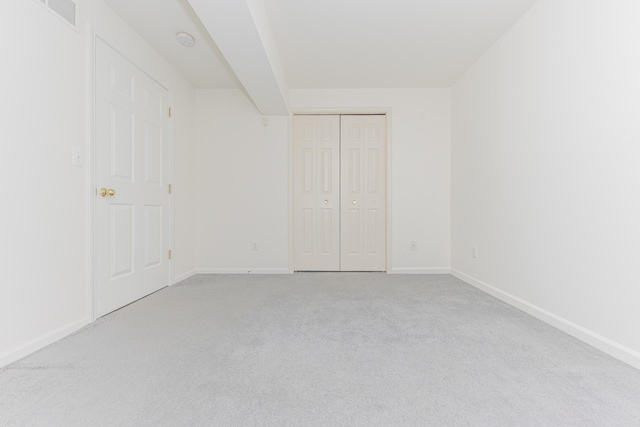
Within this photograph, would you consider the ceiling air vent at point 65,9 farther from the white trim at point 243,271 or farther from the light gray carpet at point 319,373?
the white trim at point 243,271

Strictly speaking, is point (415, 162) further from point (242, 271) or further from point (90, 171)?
point (90, 171)

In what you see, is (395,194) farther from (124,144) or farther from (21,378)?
(21,378)

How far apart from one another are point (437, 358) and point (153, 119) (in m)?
3.13

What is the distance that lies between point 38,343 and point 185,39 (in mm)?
2531

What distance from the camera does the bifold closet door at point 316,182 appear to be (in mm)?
4059

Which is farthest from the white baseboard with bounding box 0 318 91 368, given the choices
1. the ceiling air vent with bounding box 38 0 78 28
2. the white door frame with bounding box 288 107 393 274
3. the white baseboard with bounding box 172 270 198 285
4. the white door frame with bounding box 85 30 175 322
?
the white door frame with bounding box 288 107 393 274

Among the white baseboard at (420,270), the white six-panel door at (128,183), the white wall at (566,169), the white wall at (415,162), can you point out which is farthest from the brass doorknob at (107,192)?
the white wall at (566,169)

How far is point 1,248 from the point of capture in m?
1.53

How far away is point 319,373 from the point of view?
4.77 ft

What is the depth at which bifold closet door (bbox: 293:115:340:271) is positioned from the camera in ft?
13.3

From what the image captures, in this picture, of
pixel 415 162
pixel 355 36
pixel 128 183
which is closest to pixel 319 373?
pixel 128 183

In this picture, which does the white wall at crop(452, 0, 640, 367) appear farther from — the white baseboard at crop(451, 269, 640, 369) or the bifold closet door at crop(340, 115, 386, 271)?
the bifold closet door at crop(340, 115, 386, 271)

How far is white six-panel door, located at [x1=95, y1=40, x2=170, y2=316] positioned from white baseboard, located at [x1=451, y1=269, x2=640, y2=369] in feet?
10.5

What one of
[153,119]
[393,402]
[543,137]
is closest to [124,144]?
[153,119]
